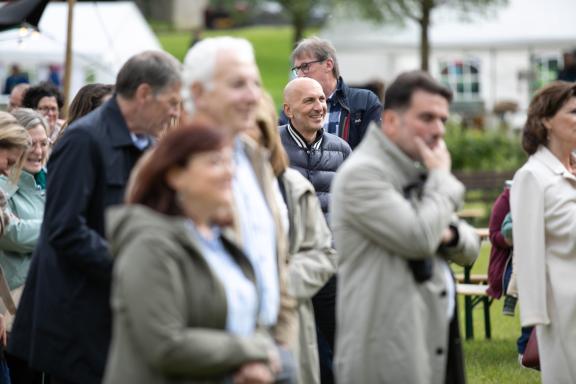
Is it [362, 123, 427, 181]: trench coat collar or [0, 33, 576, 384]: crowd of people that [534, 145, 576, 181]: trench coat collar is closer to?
[0, 33, 576, 384]: crowd of people

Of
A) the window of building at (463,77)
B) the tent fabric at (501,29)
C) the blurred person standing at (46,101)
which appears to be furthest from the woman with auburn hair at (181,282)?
the window of building at (463,77)

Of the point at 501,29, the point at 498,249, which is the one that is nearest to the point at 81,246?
the point at 498,249

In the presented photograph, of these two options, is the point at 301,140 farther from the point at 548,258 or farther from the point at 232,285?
the point at 232,285

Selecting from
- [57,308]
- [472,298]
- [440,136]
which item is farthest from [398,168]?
[472,298]

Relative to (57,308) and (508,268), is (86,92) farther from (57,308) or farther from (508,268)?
(508,268)

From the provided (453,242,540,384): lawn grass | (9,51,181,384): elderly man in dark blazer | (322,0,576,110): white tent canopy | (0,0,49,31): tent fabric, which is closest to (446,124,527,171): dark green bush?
(322,0,576,110): white tent canopy

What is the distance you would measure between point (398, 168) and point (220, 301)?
1.24m

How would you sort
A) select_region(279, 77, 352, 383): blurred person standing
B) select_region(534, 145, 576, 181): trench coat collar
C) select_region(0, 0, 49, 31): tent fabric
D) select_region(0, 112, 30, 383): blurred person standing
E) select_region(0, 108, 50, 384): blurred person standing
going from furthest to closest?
select_region(0, 0, 49, 31): tent fabric, select_region(279, 77, 352, 383): blurred person standing, select_region(0, 108, 50, 384): blurred person standing, select_region(0, 112, 30, 383): blurred person standing, select_region(534, 145, 576, 181): trench coat collar

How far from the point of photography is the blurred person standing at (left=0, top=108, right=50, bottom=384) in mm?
8117

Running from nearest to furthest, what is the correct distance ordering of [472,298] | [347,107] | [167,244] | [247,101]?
[167,244], [247,101], [347,107], [472,298]

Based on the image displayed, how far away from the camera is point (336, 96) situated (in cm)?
984

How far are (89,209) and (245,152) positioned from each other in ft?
3.53

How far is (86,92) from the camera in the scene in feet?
26.2

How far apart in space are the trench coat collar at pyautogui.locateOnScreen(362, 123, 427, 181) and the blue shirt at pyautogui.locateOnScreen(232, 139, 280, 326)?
537mm
